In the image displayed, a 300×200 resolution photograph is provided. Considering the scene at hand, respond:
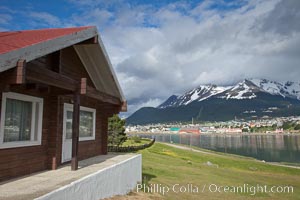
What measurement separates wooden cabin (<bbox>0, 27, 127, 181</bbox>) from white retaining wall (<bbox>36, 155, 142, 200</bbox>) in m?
1.09

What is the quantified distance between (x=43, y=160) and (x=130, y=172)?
11.0ft

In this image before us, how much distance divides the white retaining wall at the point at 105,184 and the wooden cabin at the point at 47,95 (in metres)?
1.09

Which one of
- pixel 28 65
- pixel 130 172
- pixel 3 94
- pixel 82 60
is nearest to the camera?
pixel 28 65

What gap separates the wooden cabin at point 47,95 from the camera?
6324 millimetres

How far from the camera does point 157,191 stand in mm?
11805

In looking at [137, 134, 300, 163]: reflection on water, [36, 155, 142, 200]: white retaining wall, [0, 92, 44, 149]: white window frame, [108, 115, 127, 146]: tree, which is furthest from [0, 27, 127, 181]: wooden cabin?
[137, 134, 300, 163]: reflection on water

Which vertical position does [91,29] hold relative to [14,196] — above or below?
above

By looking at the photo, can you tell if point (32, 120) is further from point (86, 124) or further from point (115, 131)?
point (115, 131)

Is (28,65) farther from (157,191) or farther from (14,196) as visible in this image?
(157,191)

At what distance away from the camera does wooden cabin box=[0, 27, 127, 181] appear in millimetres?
6324

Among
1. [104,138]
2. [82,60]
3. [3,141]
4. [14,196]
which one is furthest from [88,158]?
[14,196]

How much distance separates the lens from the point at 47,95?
8.97 metres

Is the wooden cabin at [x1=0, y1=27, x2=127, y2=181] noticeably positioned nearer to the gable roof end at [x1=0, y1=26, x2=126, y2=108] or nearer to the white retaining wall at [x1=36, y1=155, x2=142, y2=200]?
the gable roof end at [x1=0, y1=26, x2=126, y2=108]

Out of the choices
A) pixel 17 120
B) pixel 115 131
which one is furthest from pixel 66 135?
pixel 115 131
